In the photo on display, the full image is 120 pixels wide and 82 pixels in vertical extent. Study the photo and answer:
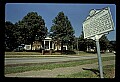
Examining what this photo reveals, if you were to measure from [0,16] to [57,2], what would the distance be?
120 cm

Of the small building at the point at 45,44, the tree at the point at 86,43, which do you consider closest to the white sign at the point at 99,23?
the tree at the point at 86,43

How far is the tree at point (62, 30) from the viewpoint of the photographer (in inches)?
1839

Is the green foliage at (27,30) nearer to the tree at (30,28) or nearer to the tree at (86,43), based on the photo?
the tree at (30,28)

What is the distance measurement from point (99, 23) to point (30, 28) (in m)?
39.2

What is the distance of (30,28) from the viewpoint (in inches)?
1752

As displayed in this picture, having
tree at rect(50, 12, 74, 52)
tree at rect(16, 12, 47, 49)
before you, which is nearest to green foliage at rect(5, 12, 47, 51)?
tree at rect(16, 12, 47, 49)

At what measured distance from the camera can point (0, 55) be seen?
13.5 feet

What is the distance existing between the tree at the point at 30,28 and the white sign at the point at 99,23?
3778cm

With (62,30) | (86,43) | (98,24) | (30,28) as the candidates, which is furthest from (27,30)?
(98,24)

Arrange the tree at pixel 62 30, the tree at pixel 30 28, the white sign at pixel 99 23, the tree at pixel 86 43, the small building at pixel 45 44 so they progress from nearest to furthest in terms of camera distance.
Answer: the white sign at pixel 99 23, the tree at pixel 86 43, the tree at pixel 30 28, the tree at pixel 62 30, the small building at pixel 45 44

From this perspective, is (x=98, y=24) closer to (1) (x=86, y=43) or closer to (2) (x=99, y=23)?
(2) (x=99, y=23)

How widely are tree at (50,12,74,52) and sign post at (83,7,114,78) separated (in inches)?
1537

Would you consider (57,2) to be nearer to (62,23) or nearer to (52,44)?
(62,23)
